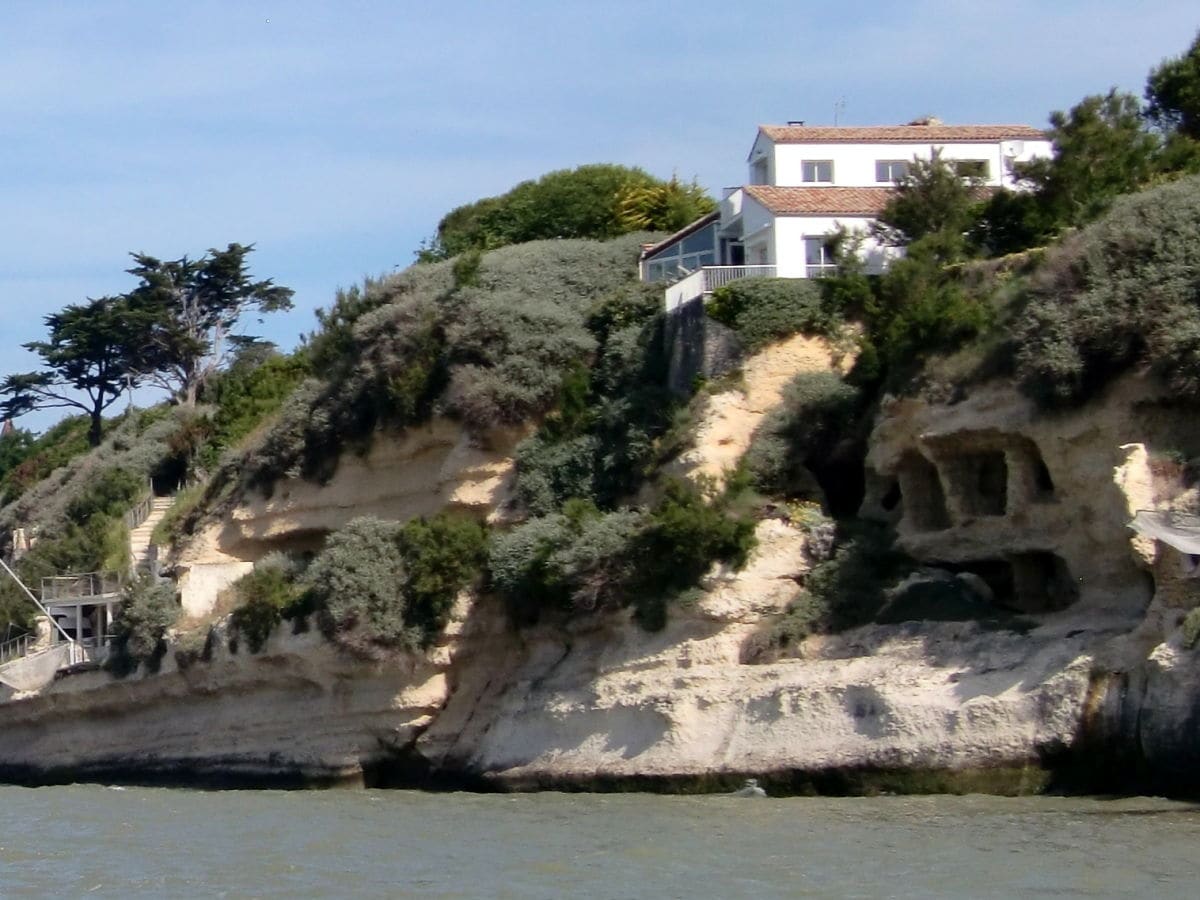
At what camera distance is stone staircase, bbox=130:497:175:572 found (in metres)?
50.0

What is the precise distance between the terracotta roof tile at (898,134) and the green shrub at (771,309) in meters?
9.73

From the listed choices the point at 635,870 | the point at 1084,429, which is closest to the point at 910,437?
the point at 1084,429

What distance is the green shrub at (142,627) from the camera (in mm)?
43031

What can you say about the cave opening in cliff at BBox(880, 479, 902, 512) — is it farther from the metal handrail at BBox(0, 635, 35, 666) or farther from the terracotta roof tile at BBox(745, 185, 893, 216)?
the metal handrail at BBox(0, 635, 35, 666)

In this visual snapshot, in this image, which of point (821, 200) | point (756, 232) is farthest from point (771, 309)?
point (821, 200)

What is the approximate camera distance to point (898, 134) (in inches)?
1866

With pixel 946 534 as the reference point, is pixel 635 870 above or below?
below

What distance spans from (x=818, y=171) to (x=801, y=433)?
12932 mm

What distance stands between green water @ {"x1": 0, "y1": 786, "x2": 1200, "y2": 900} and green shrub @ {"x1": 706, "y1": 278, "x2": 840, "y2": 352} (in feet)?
33.6

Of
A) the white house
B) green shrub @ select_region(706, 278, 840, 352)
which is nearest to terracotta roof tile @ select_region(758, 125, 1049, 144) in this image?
the white house

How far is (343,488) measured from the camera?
44312 millimetres

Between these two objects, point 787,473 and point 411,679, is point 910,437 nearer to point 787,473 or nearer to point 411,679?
point 787,473

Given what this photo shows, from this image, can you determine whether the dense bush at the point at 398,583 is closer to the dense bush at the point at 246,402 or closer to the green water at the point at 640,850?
the green water at the point at 640,850

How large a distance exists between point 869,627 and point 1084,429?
4.64 metres
